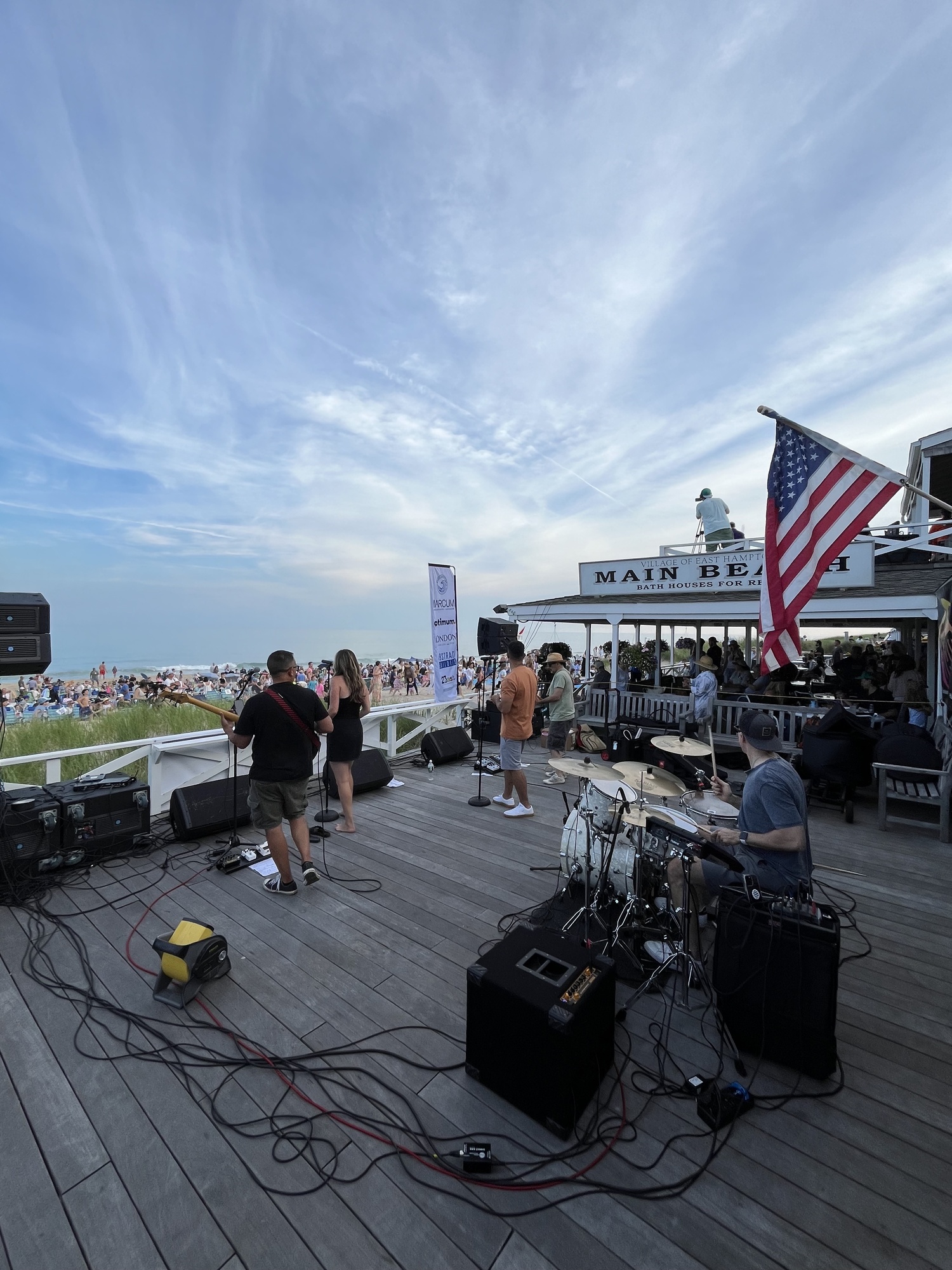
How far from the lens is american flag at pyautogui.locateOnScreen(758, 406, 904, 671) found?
3.99 metres

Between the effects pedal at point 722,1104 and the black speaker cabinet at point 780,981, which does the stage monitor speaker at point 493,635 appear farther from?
the effects pedal at point 722,1104

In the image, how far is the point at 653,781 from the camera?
11.8 feet

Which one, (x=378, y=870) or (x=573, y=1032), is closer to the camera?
(x=573, y=1032)

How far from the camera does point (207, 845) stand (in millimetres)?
5312

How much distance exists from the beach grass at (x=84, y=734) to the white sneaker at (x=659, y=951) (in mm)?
6056

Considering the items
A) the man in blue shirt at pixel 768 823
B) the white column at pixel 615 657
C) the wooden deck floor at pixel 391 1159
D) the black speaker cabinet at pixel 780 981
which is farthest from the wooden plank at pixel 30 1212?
the white column at pixel 615 657

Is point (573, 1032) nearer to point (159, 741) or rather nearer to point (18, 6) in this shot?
point (159, 741)

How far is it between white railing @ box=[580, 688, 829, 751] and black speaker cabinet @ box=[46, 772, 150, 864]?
7904 mm

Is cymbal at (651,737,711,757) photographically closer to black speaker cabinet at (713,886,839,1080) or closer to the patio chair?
black speaker cabinet at (713,886,839,1080)

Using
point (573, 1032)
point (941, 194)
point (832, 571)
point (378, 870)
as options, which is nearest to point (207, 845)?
point (378, 870)

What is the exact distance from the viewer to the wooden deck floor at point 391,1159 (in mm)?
1766

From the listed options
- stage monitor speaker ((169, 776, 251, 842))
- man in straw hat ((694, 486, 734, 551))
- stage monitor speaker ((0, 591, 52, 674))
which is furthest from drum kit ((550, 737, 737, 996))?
man in straw hat ((694, 486, 734, 551))

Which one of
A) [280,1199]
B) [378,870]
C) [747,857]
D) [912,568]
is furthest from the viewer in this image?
[912,568]

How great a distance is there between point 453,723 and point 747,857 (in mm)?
7184
